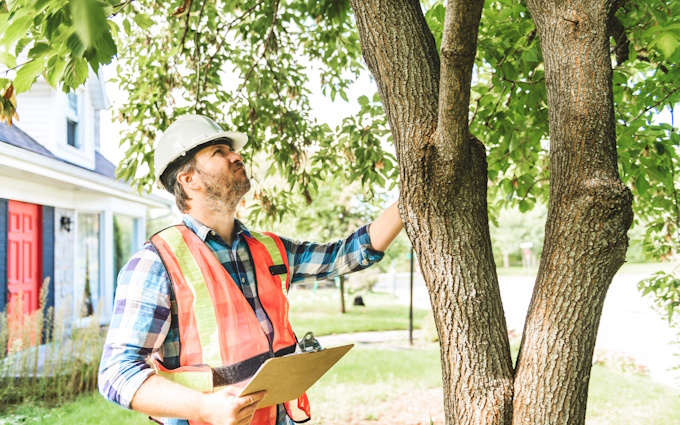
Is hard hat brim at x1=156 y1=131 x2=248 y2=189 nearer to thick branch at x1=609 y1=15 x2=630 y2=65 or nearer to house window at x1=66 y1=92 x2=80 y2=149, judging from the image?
thick branch at x1=609 y1=15 x2=630 y2=65

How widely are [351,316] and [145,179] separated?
37.4ft

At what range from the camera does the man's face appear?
2.21 meters

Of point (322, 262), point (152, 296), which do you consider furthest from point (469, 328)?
point (152, 296)

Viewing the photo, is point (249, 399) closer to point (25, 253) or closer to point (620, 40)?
point (620, 40)

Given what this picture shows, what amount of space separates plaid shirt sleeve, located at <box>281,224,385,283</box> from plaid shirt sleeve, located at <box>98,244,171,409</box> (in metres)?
0.70

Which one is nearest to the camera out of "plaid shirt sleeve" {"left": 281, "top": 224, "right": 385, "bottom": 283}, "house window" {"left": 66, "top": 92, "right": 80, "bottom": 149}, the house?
"plaid shirt sleeve" {"left": 281, "top": 224, "right": 385, "bottom": 283}

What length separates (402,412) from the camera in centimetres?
621

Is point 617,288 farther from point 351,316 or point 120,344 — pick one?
point 120,344

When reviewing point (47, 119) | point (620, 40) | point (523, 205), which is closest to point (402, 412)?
point (523, 205)

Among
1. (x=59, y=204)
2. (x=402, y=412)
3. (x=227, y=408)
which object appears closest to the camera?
(x=227, y=408)

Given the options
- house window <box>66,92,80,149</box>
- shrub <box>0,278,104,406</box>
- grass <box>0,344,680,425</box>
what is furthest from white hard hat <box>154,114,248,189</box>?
house window <box>66,92,80,149</box>

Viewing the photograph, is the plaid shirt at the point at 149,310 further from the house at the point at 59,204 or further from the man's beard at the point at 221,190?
the house at the point at 59,204

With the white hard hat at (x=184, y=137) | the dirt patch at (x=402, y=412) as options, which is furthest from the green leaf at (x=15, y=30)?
the dirt patch at (x=402, y=412)

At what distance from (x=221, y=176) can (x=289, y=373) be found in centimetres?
89
